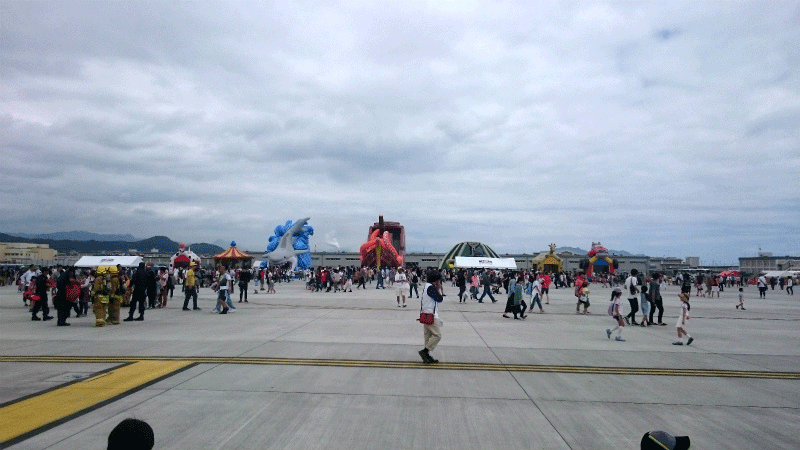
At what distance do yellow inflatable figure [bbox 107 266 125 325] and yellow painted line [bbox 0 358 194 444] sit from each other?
6.44 m

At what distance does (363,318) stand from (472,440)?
11196mm

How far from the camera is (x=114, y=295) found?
1412 cm

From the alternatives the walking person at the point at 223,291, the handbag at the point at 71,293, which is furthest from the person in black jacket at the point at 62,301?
the walking person at the point at 223,291

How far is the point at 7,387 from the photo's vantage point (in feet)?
22.7

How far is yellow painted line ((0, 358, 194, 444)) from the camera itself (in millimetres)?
5422

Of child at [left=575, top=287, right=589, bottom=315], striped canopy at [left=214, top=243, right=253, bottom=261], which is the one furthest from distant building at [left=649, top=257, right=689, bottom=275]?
child at [left=575, top=287, right=589, bottom=315]

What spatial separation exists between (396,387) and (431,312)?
2289mm

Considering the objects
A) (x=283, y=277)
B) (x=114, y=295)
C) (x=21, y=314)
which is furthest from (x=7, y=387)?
(x=283, y=277)

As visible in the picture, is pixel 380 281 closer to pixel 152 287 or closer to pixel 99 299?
pixel 152 287

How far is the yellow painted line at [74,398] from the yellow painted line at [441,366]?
647 mm

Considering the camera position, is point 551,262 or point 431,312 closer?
point 431,312

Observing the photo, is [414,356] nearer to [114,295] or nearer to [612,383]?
[612,383]

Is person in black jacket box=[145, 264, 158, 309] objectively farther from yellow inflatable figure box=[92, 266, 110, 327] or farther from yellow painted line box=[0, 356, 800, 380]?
yellow painted line box=[0, 356, 800, 380]

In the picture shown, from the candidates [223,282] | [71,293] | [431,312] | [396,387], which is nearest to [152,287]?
[223,282]
